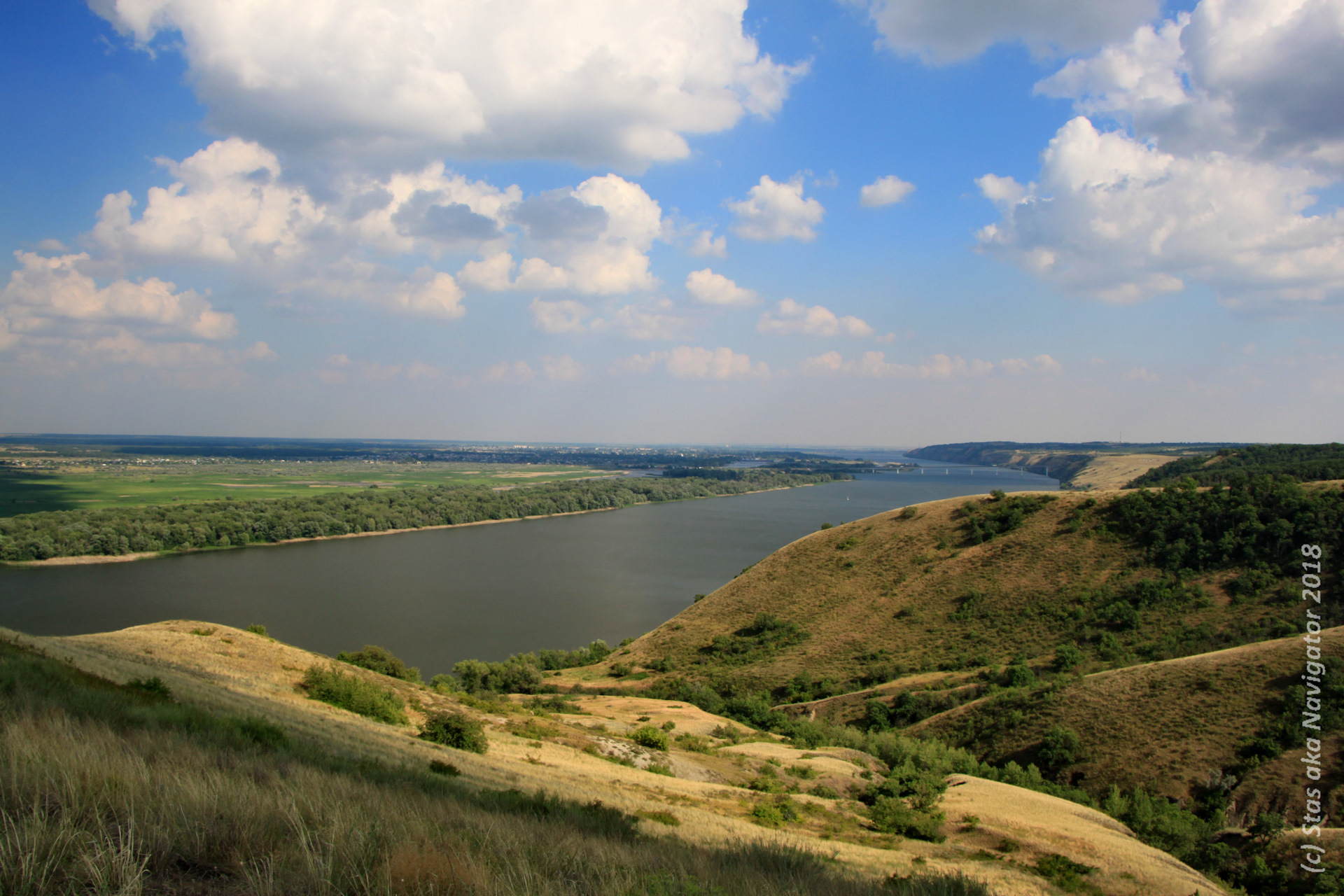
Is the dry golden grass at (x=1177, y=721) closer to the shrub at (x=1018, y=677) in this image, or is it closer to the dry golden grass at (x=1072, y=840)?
the shrub at (x=1018, y=677)

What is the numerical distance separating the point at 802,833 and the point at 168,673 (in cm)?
1383

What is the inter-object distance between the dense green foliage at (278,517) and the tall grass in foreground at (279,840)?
263ft

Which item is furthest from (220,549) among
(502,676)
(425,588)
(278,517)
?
(502,676)

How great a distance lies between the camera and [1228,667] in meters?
21.6

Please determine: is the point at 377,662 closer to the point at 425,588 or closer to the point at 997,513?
the point at 425,588

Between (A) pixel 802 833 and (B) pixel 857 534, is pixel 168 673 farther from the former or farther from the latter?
(B) pixel 857 534

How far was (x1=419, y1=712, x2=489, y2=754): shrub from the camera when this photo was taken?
14.3 metres

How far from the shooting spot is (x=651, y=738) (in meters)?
17.7

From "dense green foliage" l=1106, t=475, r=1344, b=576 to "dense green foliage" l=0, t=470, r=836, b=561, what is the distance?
84980 millimetres

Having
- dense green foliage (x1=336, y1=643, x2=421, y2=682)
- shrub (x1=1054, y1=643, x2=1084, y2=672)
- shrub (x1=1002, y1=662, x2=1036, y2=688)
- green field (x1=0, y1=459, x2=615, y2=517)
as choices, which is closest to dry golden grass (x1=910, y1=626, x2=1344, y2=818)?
shrub (x1=1002, y1=662, x2=1036, y2=688)

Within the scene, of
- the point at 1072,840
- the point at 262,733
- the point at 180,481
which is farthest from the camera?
the point at 180,481

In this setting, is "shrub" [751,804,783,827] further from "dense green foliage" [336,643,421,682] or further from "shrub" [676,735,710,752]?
"dense green foliage" [336,643,421,682]

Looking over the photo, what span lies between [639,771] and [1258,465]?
298ft

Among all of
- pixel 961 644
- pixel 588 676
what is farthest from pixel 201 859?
pixel 961 644
